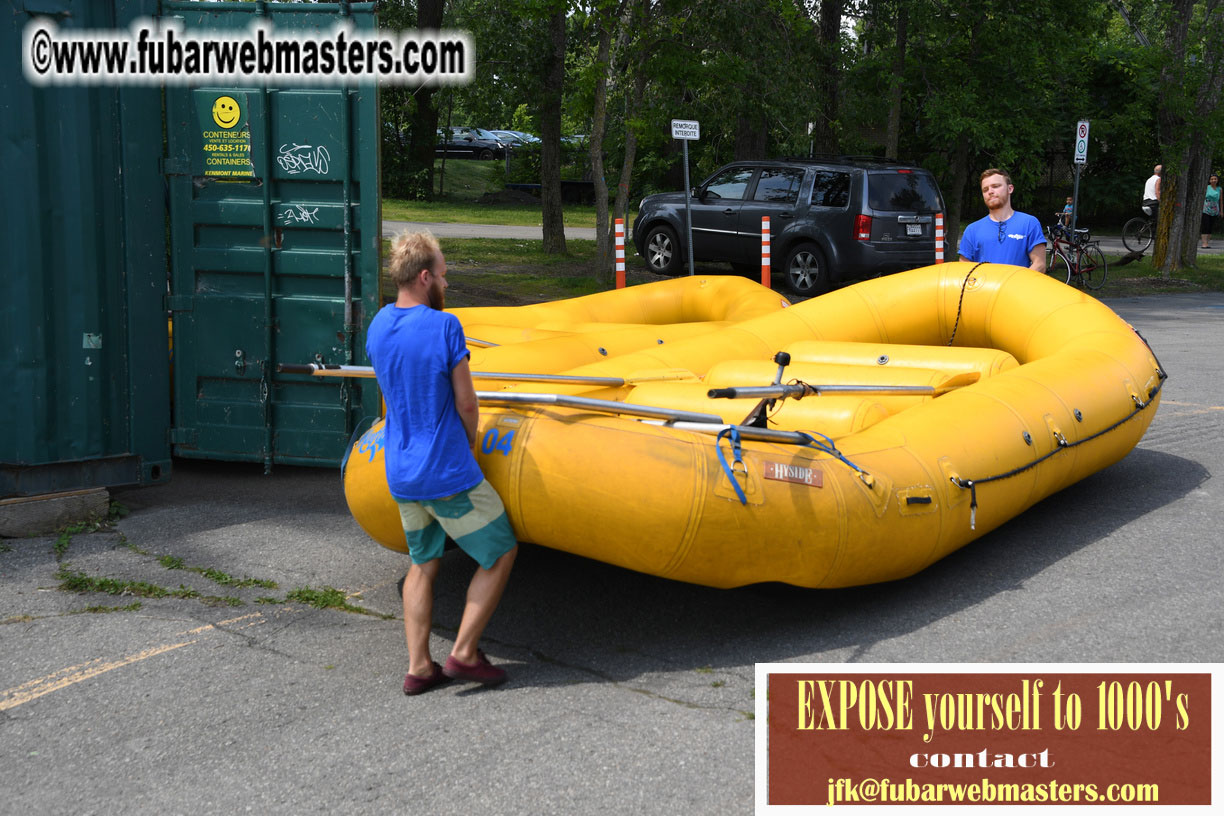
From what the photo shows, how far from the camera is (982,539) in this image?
648 centimetres

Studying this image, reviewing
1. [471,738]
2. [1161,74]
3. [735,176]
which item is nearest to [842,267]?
[735,176]

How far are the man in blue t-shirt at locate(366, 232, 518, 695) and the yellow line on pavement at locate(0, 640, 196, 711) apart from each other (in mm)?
1144

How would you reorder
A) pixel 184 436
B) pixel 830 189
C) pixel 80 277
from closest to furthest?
pixel 80 277
pixel 184 436
pixel 830 189

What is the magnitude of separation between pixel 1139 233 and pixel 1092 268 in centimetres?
609

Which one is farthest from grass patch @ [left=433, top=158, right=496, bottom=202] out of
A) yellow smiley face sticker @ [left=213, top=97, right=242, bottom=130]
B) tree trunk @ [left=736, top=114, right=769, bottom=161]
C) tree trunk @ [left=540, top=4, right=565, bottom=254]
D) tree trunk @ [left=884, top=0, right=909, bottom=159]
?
yellow smiley face sticker @ [left=213, top=97, right=242, bottom=130]

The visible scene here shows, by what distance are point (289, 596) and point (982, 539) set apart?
341 cm

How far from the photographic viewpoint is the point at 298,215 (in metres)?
7.59

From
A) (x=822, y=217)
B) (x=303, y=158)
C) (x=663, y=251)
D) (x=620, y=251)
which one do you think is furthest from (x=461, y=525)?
(x=663, y=251)

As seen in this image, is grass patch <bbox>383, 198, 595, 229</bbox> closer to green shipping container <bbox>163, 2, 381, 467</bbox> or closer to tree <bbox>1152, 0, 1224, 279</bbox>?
tree <bbox>1152, 0, 1224, 279</bbox>

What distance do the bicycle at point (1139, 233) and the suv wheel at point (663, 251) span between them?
1111cm

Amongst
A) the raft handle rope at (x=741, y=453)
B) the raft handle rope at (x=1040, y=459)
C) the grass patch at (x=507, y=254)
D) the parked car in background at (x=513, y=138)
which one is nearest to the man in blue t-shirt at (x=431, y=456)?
the raft handle rope at (x=741, y=453)

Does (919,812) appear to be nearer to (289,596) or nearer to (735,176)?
(289,596)

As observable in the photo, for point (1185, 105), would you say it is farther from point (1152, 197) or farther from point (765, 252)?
point (765, 252)

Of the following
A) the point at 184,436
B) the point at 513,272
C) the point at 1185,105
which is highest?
the point at 1185,105
